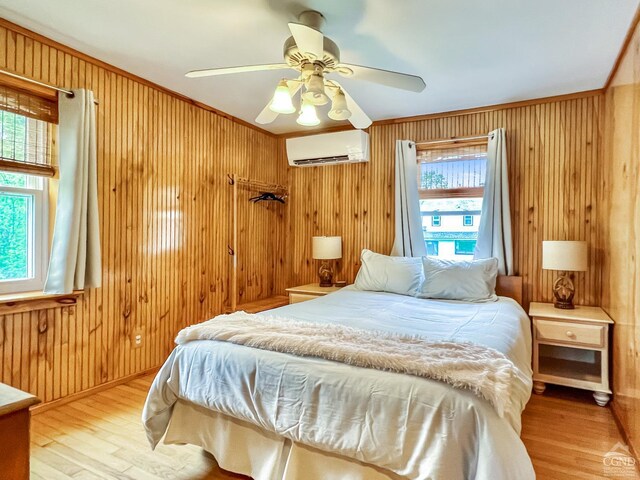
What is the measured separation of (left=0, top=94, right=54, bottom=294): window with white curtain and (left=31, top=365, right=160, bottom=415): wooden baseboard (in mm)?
777

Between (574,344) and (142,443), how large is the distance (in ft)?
9.77

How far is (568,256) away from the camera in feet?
9.09

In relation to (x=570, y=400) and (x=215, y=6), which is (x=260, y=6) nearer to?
(x=215, y=6)

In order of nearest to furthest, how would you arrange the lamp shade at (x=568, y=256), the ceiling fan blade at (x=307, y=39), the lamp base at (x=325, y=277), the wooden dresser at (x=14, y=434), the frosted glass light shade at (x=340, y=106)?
the wooden dresser at (x=14, y=434)
the ceiling fan blade at (x=307, y=39)
the frosted glass light shade at (x=340, y=106)
the lamp shade at (x=568, y=256)
the lamp base at (x=325, y=277)

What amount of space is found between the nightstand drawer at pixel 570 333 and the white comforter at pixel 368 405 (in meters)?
0.82

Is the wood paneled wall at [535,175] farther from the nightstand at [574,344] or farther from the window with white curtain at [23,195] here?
the window with white curtain at [23,195]

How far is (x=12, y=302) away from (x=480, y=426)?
2591 millimetres

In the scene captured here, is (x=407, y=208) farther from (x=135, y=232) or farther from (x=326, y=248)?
(x=135, y=232)

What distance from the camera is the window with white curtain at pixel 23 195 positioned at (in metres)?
2.25

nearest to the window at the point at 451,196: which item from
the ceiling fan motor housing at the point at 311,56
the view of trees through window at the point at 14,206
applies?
the ceiling fan motor housing at the point at 311,56

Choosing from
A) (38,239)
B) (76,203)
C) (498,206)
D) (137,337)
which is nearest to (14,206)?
(38,239)

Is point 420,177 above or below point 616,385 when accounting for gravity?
above

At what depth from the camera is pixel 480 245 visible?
10.9ft

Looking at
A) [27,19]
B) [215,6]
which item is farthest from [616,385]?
[27,19]
